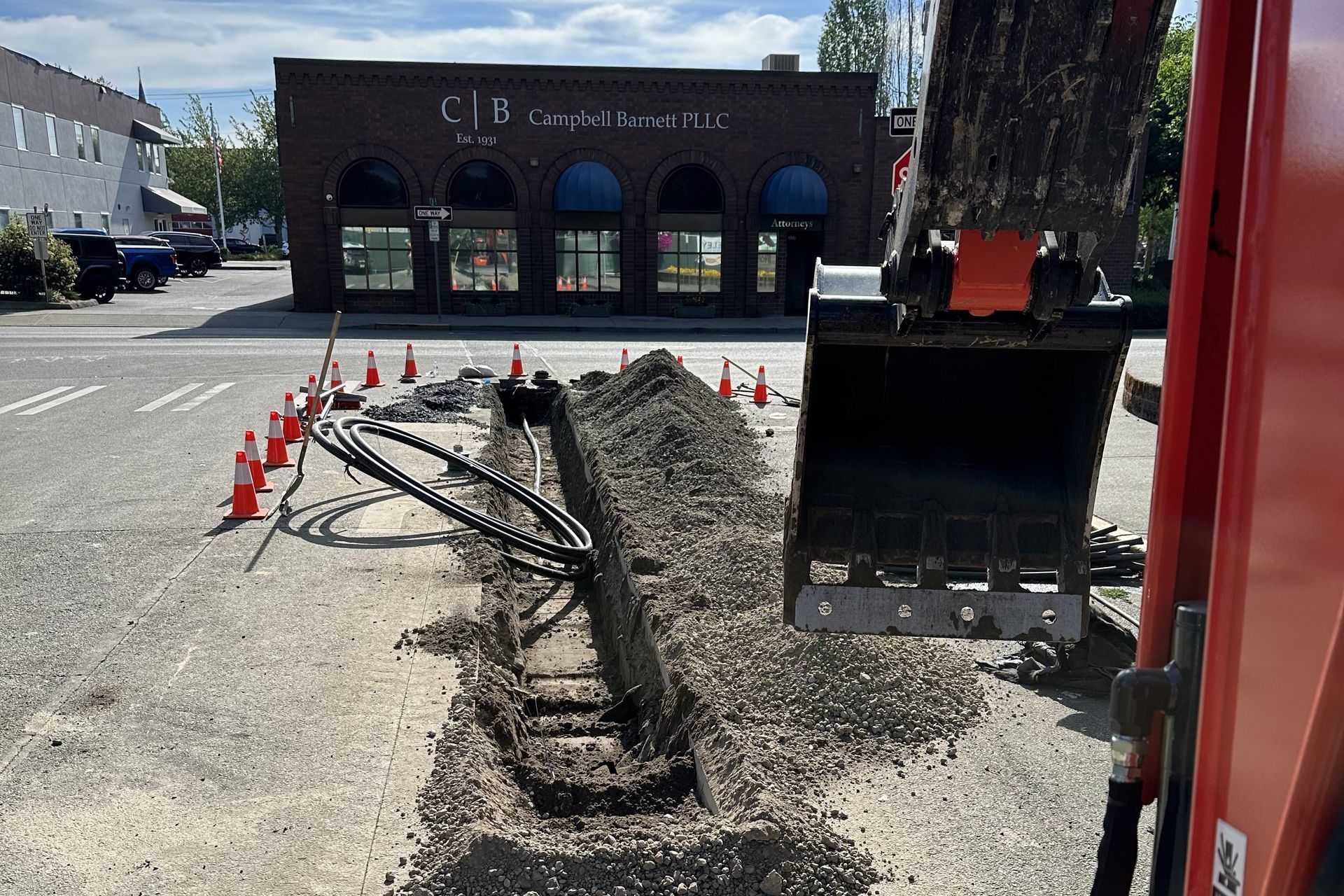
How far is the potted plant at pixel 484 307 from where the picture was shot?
30.8m

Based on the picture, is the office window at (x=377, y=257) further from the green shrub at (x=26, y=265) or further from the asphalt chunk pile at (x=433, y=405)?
the asphalt chunk pile at (x=433, y=405)

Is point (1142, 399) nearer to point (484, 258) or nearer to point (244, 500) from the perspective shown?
point (244, 500)

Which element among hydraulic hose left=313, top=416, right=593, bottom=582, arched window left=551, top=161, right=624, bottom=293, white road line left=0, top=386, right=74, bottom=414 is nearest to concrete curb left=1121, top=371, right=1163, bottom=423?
hydraulic hose left=313, top=416, right=593, bottom=582

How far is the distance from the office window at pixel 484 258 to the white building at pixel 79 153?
22313 millimetres

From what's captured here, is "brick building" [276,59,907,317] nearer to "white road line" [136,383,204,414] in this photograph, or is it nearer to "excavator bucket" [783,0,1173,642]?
"white road line" [136,383,204,414]

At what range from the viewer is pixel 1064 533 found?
13.3ft

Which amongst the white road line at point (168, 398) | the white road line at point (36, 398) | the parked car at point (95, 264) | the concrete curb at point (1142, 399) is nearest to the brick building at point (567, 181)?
the parked car at point (95, 264)

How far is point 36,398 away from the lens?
1482 centimetres

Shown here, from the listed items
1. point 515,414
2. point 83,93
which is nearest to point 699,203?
point 515,414

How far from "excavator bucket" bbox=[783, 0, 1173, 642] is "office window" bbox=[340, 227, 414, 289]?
28.1 m

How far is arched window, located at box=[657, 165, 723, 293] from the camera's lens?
102 ft

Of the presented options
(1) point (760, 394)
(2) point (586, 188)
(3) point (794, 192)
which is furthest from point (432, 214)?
(1) point (760, 394)

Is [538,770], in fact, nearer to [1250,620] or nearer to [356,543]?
[356,543]

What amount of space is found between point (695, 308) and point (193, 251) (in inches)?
1148
